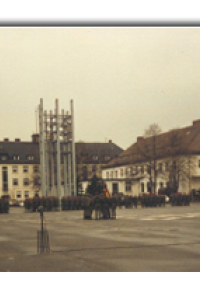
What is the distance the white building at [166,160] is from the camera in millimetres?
46656

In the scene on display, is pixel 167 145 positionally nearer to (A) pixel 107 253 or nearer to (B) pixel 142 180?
(B) pixel 142 180

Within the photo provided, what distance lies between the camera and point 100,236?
14531mm

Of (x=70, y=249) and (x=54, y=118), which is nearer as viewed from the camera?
(x=70, y=249)

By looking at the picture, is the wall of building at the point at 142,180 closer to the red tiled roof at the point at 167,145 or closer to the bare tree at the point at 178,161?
the bare tree at the point at 178,161

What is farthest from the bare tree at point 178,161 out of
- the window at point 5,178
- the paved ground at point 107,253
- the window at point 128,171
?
the paved ground at point 107,253

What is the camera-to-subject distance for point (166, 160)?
48125 mm

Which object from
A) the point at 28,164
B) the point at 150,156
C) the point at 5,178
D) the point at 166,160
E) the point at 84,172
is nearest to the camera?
the point at 150,156

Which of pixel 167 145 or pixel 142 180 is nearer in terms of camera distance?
pixel 167 145

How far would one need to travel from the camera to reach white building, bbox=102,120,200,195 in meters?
46.7

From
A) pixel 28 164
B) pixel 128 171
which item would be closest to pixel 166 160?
pixel 128 171

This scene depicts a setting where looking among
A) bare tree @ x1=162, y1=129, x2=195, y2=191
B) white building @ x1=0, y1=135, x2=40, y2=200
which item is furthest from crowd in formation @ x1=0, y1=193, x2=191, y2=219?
white building @ x1=0, y1=135, x2=40, y2=200
